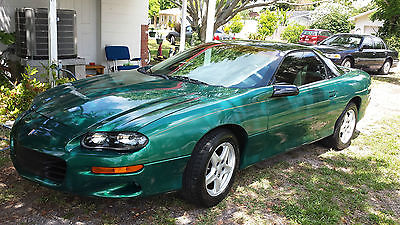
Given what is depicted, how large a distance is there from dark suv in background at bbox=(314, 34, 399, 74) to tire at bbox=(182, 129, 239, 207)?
33.9ft

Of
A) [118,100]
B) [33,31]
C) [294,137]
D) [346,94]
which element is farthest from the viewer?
[33,31]

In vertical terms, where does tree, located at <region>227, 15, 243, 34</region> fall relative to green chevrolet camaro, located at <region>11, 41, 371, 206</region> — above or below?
above

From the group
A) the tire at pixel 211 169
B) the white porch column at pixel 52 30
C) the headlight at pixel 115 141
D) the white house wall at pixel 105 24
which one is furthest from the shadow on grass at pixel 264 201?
the white house wall at pixel 105 24

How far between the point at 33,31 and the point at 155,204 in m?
4.79

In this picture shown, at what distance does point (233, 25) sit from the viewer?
110 feet

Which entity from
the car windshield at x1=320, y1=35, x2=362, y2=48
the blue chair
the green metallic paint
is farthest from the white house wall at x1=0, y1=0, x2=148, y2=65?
the car windshield at x1=320, y1=35, x2=362, y2=48

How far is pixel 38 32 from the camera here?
6922 mm

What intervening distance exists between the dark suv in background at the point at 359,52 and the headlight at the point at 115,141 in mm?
11191

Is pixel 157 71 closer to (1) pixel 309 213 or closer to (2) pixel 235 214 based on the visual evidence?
(2) pixel 235 214

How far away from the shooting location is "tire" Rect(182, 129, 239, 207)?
325 cm

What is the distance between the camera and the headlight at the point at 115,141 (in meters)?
2.93

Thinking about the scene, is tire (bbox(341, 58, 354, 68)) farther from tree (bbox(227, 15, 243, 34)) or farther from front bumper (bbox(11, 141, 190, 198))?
tree (bbox(227, 15, 243, 34))

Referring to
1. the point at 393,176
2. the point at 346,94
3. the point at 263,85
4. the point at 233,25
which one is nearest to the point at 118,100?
the point at 263,85

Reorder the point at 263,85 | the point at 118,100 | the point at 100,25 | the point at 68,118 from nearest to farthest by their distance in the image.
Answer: the point at 68,118, the point at 118,100, the point at 263,85, the point at 100,25
